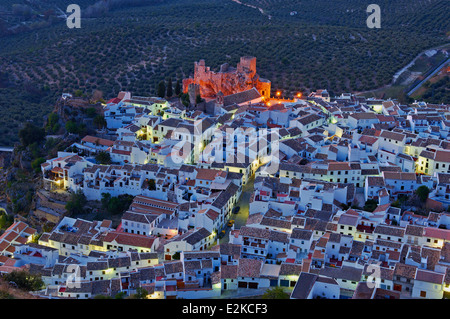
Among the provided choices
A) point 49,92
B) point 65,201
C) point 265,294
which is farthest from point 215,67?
point 265,294

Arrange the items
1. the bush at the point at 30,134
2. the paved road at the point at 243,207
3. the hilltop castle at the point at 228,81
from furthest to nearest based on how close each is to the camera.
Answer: the hilltop castle at the point at 228,81, the bush at the point at 30,134, the paved road at the point at 243,207

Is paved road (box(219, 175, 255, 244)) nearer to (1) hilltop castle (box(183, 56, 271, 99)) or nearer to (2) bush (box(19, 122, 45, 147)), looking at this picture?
(1) hilltop castle (box(183, 56, 271, 99))

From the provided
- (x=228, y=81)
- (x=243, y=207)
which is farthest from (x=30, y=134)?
(x=243, y=207)

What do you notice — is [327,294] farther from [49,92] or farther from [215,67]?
[49,92]

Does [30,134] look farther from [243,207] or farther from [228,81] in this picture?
[243,207]

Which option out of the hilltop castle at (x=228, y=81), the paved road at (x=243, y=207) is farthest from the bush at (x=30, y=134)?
the paved road at (x=243, y=207)

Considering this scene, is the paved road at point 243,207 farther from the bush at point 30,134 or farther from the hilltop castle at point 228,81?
the bush at point 30,134

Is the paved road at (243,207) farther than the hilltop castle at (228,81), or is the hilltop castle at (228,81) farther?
the hilltop castle at (228,81)

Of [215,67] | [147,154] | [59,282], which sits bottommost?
[59,282]
